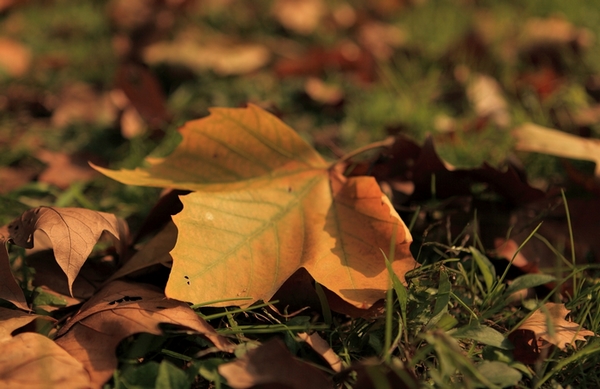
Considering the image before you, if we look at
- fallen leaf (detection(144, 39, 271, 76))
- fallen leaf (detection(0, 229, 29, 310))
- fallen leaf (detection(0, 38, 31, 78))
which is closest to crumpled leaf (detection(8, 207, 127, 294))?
fallen leaf (detection(0, 229, 29, 310))

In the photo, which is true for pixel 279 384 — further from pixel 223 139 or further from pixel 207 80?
pixel 207 80

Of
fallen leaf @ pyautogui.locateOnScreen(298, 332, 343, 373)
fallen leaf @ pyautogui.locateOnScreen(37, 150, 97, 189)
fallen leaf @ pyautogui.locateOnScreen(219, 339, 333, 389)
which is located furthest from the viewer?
fallen leaf @ pyautogui.locateOnScreen(37, 150, 97, 189)

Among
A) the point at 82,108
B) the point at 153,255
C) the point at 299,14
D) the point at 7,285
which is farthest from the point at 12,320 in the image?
the point at 299,14

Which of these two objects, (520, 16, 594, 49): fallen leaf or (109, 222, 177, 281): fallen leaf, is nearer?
(109, 222, 177, 281): fallen leaf

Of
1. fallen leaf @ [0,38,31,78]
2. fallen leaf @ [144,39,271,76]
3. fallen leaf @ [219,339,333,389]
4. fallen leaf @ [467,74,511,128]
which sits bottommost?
fallen leaf @ [0,38,31,78]

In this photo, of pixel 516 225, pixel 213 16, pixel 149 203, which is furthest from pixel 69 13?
pixel 516 225

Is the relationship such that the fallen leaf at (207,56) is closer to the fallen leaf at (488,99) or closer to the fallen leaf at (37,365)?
the fallen leaf at (488,99)

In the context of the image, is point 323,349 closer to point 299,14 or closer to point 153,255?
point 153,255

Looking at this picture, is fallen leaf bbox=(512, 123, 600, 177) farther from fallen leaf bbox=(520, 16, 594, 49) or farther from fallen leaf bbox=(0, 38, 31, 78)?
fallen leaf bbox=(0, 38, 31, 78)

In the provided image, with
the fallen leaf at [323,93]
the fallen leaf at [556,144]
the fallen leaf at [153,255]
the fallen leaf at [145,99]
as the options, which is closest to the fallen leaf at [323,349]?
the fallen leaf at [153,255]
